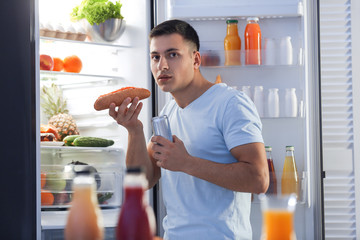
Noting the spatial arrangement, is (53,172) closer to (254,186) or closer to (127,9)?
(127,9)

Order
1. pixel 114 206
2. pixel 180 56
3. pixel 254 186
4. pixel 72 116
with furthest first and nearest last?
pixel 72 116 → pixel 114 206 → pixel 180 56 → pixel 254 186

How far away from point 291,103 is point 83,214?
7.75 ft

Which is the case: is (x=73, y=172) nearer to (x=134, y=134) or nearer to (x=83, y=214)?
(x=134, y=134)

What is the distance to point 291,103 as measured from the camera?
10.7 feet

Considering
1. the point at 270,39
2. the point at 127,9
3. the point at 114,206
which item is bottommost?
the point at 114,206

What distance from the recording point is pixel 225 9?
10.7ft

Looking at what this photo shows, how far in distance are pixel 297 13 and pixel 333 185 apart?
107cm

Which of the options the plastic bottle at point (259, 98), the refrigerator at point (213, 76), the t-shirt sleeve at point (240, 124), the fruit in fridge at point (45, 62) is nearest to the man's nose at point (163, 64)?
the t-shirt sleeve at point (240, 124)

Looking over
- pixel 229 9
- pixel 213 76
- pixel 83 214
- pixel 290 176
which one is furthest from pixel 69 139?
pixel 83 214

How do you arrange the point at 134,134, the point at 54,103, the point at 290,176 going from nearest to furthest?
the point at 134,134
the point at 290,176
the point at 54,103

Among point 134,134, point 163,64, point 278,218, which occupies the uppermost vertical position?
point 163,64

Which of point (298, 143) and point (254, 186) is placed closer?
point (254, 186)

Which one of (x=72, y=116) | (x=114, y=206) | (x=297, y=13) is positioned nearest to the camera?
(x=297, y=13)

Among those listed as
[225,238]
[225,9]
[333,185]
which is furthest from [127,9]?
[225,238]
